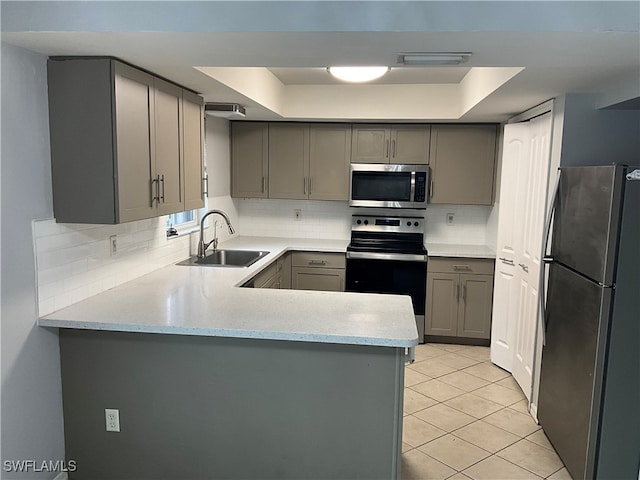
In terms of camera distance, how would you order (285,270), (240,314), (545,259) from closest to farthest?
(240,314) → (545,259) → (285,270)

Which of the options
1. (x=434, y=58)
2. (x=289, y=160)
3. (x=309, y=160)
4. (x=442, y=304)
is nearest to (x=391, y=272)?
(x=442, y=304)

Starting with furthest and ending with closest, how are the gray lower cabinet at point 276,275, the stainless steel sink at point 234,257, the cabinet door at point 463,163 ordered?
1. the cabinet door at point 463,163
2. the stainless steel sink at point 234,257
3. the gray lower cabinet at point 276,275

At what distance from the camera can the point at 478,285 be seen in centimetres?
434

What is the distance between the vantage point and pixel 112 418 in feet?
7.59

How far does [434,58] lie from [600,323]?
1423 mm

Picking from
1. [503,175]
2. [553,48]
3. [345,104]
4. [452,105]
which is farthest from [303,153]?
[553,48]

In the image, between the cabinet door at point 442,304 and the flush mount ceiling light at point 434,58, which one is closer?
the flush mount ceiling light at point 434,58

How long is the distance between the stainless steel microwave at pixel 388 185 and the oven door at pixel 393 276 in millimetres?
541

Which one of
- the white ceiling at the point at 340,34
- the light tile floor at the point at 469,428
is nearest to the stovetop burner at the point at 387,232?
the light tile floor at the point at 469,428

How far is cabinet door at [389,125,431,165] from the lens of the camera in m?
4.56

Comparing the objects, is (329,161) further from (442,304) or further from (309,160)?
(442,304)

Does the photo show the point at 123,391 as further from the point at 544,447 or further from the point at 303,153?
the point at 303,153

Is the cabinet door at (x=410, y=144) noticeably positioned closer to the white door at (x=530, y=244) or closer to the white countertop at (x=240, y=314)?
the white door at (x=530, y=244)

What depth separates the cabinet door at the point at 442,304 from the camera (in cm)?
438
